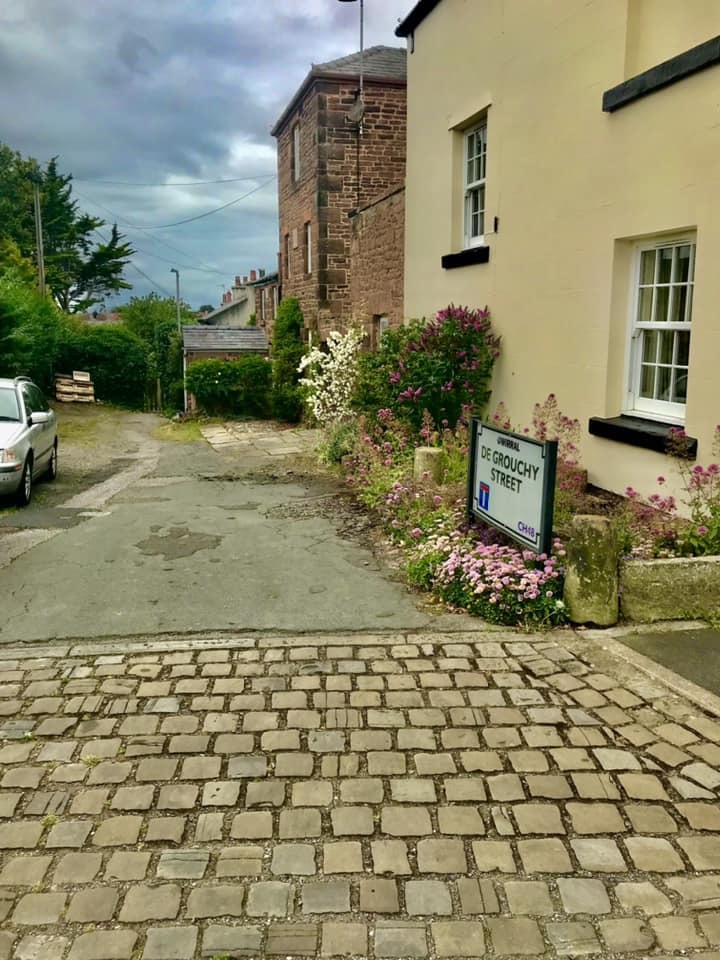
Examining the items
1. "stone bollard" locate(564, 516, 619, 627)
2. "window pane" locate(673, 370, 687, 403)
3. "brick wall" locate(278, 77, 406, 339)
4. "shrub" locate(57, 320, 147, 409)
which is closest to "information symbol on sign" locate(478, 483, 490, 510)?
"stone bollard" locate(564, 516, 619, 627)

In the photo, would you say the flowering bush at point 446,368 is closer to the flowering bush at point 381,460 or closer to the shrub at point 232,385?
the flowering bush at point 381,460

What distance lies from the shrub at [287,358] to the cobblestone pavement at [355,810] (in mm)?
18924

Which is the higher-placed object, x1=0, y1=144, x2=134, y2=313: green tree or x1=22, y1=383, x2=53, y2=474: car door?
x1=0, y1=144, x2=134, y2=313: green tree

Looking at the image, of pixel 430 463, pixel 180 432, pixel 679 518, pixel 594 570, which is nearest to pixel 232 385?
pixel 180 432

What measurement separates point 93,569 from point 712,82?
6603 millimetres

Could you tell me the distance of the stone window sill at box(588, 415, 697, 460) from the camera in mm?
7109

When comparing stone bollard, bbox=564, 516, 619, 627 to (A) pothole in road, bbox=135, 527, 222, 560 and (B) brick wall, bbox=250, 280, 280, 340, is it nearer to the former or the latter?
(A) pothole in road, bbox=135, 527, 222, 560

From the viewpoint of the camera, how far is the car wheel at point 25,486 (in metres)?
11.3

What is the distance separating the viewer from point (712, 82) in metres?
6.43

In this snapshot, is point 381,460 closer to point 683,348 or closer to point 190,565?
point 190,565

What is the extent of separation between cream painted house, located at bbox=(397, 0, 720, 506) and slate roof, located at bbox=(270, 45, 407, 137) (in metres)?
9.55

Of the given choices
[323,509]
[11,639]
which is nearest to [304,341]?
[323,509]

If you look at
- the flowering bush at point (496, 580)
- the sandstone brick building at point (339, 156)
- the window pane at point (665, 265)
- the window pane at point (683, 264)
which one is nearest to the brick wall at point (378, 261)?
the sandstone brick building at point (339, 156)

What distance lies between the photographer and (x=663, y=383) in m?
7.69
